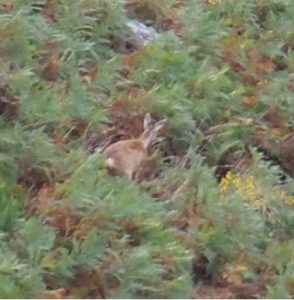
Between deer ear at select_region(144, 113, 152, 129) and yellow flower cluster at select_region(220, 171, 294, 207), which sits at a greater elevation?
deer ear at select_region(144, 113, 152, 129)

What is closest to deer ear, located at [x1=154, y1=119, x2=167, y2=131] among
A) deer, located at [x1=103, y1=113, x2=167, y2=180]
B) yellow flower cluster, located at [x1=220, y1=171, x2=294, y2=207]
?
deer, located at [x1=103, y1=113, x2=167, y2=180]

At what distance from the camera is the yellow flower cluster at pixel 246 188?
7.50m

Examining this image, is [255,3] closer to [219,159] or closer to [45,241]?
[219,159]

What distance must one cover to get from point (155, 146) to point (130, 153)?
387mm

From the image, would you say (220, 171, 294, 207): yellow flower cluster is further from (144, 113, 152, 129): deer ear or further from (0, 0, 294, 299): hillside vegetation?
(144, 113, 152, 129): deer ear

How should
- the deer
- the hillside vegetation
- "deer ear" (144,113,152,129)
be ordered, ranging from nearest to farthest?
1. the hillside vegetation
2. the deer
3. "deer ear" (144,113,152,129)

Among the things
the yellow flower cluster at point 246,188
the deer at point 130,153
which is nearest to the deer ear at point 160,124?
the deer at point 130,153

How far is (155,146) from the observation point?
7871mm

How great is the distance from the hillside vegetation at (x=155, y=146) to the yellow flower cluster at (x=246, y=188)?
0.01 m

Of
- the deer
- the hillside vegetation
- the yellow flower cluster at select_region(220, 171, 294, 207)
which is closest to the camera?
the hillside vegetation

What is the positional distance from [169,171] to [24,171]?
1097 mm

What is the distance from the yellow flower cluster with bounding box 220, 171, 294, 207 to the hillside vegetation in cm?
1

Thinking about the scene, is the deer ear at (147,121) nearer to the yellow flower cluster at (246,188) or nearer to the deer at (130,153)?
the deer at (130,153)

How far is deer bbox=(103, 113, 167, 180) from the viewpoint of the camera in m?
7.35
